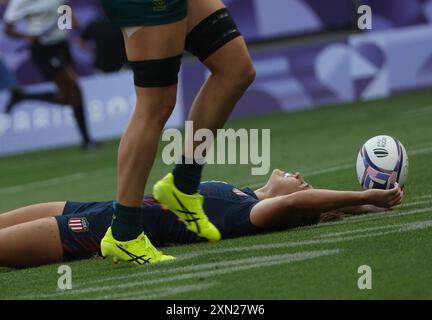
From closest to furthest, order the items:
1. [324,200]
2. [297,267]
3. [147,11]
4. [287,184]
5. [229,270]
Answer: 1. [297,267]
2. [229,270]
3. [147,11]
4. [324,200]
5. [287,184]

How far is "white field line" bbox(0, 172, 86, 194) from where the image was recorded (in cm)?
1197

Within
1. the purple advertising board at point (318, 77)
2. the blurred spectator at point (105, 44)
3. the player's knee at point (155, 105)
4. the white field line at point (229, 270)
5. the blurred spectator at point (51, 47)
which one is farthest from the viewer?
the blurred spectator at point (105, 44)

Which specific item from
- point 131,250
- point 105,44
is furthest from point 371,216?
point 105,44

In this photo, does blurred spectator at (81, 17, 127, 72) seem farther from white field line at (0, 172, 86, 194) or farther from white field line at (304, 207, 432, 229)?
white field line at (304, 207, 432, 229)

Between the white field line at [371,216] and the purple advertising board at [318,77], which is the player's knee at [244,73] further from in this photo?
the purple advertising board at [318,77]

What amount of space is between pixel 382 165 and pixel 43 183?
659 centimetres

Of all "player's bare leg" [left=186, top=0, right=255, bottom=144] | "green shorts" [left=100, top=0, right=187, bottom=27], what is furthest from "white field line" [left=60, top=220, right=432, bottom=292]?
"green shorts" [left=100, top=0, right=187, bottom=27]

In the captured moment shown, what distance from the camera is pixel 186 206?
232 inches

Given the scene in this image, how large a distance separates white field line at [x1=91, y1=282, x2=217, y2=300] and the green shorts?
1284mm

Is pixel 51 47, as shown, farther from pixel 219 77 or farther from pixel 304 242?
pixel 304 242

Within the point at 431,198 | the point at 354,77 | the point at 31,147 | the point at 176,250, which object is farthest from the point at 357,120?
the point at 176,250

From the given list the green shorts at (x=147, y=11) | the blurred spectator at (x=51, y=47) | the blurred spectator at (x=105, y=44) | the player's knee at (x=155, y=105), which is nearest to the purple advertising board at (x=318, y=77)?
the blurred spectator at (x=51, y=47)

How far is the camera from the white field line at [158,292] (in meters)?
4.75

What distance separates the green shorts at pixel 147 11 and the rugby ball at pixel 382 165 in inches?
64.5
